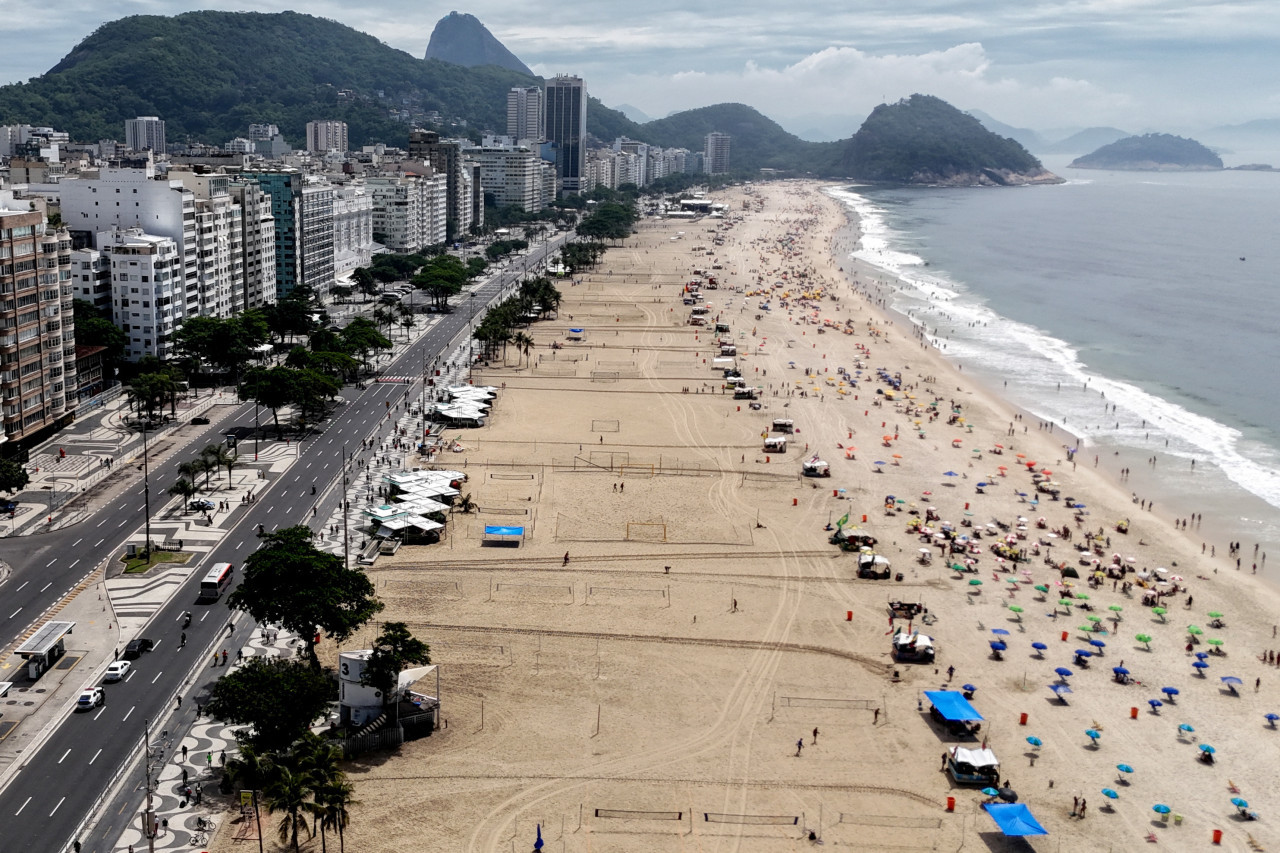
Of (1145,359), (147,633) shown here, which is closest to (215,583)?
(147,633)

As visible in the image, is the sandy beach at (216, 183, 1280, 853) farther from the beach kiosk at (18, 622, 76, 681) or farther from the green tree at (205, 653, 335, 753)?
the beach kiosk at (18, 622, 76, 681)

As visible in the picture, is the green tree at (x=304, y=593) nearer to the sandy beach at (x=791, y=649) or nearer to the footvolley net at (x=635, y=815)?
the sandy beach at (x=791, y=649)

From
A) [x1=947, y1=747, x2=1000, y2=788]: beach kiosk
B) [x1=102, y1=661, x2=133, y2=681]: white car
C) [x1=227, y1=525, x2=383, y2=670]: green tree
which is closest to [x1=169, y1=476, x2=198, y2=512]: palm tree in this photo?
[x1=227, y1=525, x2=383, y2=670]: green tree

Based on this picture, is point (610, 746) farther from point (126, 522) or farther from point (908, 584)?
point (126, 522)

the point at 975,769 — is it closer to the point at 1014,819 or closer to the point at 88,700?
the point at 1014,819

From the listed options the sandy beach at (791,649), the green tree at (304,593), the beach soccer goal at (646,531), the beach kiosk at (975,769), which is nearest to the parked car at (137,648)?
the green tree at (304,593)

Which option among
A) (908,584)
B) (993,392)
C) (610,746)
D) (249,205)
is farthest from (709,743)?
(249,205)
